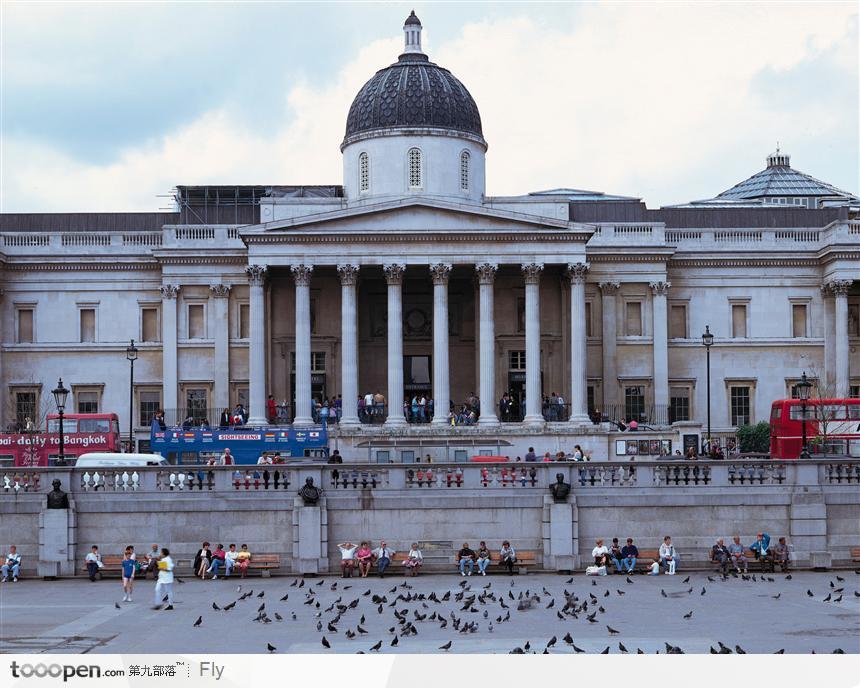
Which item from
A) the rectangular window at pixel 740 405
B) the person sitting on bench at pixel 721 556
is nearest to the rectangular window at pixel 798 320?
the rectangular window at pixel 740 405

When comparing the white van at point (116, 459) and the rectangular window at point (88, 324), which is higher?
the rectangular window at point (88, 324)

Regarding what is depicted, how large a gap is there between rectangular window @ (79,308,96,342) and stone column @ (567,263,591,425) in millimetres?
26059

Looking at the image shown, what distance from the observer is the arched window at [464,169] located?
80.4m

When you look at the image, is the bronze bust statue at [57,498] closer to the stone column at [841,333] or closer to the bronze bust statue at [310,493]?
the bronze bust statue at [310,493]

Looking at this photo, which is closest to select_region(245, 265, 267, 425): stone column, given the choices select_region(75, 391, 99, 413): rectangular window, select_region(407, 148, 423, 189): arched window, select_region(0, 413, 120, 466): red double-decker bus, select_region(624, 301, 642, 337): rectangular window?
select_region(0, 413, 120, 466): red double-decker bus

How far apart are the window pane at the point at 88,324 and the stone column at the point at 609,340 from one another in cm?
2740

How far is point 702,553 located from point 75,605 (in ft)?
58.3

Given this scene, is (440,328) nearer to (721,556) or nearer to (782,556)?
(782,556)

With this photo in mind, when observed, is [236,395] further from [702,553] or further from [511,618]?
[511,618]

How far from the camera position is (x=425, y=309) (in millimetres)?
80812

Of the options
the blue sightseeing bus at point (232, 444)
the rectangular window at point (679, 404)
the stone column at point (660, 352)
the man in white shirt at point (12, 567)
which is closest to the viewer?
the man in white shirt at point (12, 567)

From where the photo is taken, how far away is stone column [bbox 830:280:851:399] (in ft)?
263

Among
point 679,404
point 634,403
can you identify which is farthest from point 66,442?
point 679,404
